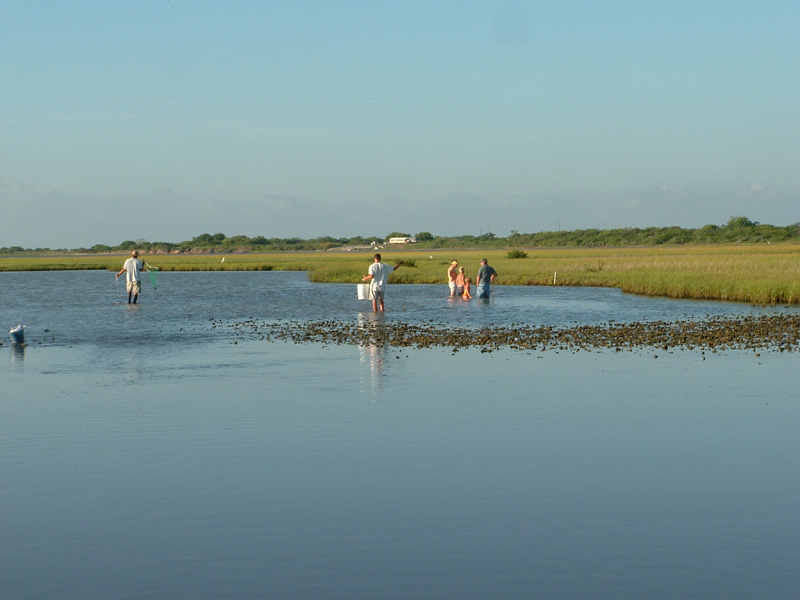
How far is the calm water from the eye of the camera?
24.2ft

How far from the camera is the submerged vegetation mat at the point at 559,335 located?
2338 centimetres

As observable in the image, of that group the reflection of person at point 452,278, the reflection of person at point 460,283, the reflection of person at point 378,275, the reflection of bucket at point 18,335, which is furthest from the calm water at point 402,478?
the reflection of person at point 460,283

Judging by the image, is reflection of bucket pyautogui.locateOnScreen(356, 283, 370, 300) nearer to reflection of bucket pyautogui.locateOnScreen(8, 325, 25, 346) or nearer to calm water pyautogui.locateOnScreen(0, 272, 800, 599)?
reflection of bucket pyautogui.locateOnScreen(8, 325, 25, 346)

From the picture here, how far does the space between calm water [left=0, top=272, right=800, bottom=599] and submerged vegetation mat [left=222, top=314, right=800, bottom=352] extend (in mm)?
2752

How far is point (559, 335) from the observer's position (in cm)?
2583

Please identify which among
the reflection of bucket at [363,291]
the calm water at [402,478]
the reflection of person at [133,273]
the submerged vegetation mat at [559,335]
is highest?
the reflection of person at [133,273]

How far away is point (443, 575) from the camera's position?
7.31 meters

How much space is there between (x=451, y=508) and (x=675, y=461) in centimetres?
325

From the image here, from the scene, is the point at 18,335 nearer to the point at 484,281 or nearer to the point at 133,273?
the point at 133,273

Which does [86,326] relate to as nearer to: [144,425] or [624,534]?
[144,425]

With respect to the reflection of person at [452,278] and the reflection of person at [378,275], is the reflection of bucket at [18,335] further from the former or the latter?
the reflection of person at [452,278]

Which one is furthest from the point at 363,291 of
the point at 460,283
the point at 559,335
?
the point at 559,335

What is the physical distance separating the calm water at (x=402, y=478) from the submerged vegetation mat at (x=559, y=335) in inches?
108

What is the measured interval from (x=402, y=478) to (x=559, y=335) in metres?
16.3
